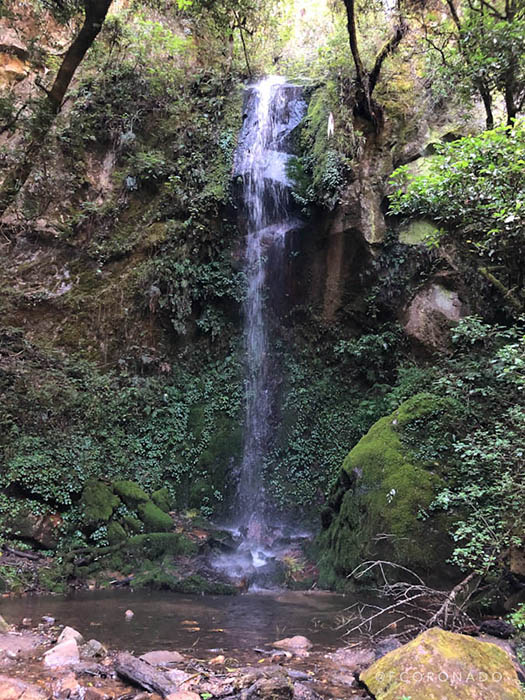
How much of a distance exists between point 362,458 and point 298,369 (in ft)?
14.0

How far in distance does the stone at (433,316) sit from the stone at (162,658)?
25.1 ft

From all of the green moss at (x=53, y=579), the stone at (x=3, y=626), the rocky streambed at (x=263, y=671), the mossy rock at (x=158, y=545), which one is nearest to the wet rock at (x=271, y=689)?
the rocky streambed at (x=263, y=671)

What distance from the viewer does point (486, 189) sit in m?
5.36

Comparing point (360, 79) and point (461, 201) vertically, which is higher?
point (360, 79)

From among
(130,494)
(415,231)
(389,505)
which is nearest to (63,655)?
(389,505)

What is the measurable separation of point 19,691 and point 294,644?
7.98 feet

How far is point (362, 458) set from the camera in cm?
675

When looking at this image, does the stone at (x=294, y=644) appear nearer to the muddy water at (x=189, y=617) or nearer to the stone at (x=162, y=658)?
the muddy water at (x=189, y=617)

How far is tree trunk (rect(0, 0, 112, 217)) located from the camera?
5.95 m

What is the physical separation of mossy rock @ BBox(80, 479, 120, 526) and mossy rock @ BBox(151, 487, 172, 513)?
986 millimetres

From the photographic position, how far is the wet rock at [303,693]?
2.86 meters

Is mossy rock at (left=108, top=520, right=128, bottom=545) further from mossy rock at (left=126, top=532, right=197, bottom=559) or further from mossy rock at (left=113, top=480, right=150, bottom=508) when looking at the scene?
mossy rock at (left=113, top=480, right=150, bottom=508)

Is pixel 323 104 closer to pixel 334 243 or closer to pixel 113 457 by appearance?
pixel 334 243

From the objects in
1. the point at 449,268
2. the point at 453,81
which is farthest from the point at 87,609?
the point at 453,81
